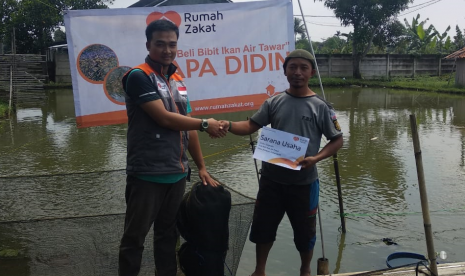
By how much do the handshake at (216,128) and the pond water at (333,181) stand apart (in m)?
1.45

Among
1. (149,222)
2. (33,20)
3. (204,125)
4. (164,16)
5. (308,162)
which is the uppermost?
(33,20)

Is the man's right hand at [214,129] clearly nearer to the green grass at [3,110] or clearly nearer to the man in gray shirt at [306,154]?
the man in gray shirt at [306,154]

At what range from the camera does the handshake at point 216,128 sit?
269 cm

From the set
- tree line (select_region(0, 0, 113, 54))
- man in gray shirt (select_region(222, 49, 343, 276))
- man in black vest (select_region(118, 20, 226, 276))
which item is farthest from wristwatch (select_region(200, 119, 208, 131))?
tree line (select_region(0, 0, 113, 54))

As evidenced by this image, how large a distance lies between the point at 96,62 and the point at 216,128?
1.48 m

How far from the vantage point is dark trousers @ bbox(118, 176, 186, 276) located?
2545 mm

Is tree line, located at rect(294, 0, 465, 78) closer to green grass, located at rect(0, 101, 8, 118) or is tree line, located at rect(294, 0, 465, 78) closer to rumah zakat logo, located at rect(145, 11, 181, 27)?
green grass, located at rect(0, 101, 8, 118)

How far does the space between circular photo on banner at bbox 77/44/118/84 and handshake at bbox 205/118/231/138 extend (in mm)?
1400

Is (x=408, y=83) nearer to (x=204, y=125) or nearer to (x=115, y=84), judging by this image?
(x=115, y=84)

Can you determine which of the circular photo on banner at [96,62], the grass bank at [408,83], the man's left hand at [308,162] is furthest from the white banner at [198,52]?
the grass bank at [408,83]

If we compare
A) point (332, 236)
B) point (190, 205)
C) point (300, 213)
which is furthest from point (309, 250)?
point (332, 236)

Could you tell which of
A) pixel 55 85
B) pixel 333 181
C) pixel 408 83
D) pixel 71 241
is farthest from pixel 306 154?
pixel 408 83

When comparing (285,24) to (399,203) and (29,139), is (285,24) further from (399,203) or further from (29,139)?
(29,139)

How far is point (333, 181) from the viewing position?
6242mm
